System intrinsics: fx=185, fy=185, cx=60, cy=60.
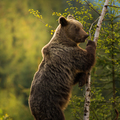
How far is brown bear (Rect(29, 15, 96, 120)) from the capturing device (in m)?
3.08

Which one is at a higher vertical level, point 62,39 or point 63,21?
point 63,21

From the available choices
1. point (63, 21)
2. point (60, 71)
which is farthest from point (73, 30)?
point (60, 71)

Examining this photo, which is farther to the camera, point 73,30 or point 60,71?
point 73,30

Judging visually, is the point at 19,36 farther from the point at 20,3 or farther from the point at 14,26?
the point at 20,3

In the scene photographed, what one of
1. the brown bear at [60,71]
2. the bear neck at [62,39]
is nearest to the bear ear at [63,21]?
the brown bear at [60,71]

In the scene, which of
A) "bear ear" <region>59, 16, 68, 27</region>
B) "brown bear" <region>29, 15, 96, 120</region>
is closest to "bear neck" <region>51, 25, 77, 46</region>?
"brown bear" <region>29, 15, 96, 120</region>

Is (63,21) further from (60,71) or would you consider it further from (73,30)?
(60,71)

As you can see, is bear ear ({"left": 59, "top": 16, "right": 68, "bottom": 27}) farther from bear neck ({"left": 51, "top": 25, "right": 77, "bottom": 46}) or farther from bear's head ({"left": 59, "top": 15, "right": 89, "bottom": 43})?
bear neck ({"left": 51, "top": 25, "right": 77, "bottom": 46})

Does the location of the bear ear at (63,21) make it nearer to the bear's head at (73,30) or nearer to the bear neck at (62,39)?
the bear's head at (73,30)

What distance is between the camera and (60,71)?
10.7ft

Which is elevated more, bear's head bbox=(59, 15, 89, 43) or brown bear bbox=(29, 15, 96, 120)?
bear's head bbox=(59, 15, 89, 43)

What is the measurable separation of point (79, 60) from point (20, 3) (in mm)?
12431

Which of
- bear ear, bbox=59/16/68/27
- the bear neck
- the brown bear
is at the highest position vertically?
bear ear, bbox=59/16/68/27

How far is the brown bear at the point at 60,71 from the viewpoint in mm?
3076
